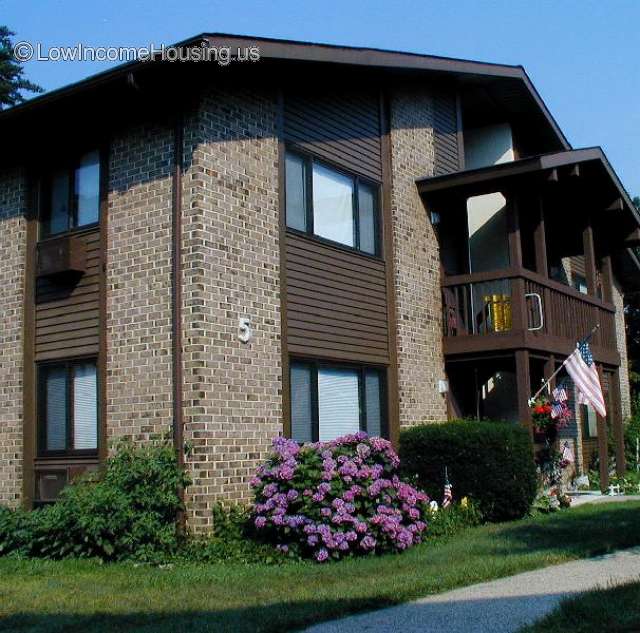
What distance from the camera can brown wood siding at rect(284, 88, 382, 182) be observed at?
13.2 metres

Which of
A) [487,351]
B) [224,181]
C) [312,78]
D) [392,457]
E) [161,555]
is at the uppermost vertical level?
[312,78]

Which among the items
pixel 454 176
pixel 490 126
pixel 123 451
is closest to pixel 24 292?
pixel 123 451

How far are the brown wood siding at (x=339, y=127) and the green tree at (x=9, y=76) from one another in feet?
76.6

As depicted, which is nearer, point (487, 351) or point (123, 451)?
point (123, 451)

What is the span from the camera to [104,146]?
1242 cm

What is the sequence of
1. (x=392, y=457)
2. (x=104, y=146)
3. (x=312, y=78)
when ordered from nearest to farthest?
(x=392, y=457)
(x=104, y=146)
(x=312, y=78)

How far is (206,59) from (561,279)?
1264 cm

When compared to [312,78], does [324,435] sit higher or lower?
lower

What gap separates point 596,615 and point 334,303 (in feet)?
24.1

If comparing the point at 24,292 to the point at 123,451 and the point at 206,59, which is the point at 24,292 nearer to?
the point at 123,451

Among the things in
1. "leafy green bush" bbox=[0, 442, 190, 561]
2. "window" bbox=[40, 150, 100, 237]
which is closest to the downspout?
"leafy green bush" bbox=[0, 442, 190, 561]

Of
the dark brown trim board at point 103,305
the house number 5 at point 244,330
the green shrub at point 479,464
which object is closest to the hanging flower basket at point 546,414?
the green shrub at point 479,464

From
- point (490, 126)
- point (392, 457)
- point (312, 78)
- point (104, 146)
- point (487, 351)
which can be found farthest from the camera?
point (490, 126)

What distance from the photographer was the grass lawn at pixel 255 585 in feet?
23.8
